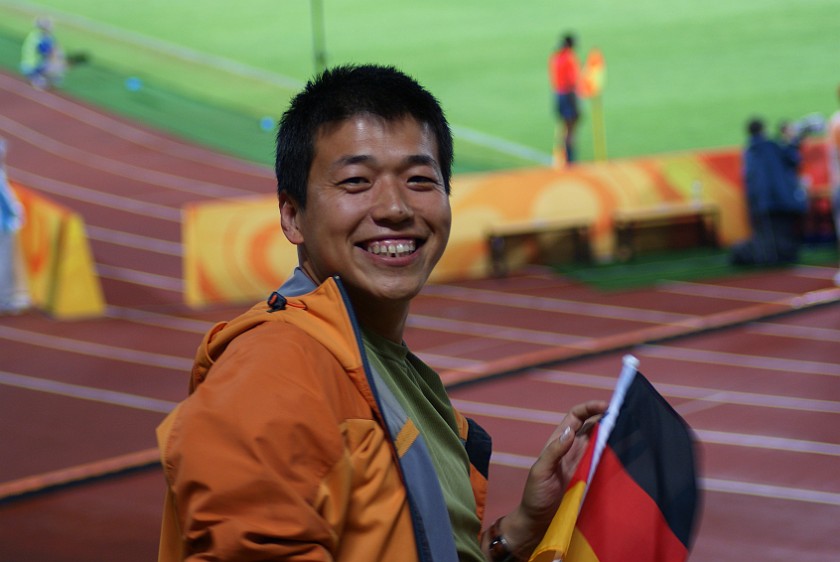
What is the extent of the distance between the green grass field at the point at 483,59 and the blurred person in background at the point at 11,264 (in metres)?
6.31

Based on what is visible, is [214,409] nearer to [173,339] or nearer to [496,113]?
[173,339]

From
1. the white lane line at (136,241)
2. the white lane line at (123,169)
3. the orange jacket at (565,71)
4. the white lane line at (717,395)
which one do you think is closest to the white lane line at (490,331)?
the white lane line at (717,395)

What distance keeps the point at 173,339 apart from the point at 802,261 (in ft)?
17.8

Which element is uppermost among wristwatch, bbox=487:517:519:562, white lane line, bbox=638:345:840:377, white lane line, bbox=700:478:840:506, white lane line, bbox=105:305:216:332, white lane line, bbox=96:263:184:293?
white lane line, bbox=96:263:184:293

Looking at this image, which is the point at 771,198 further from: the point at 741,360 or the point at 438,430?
the point at 438,430

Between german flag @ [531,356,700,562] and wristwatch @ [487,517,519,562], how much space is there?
11 centimetres

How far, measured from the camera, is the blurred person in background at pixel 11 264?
10664 mm

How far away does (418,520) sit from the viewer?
172 cm

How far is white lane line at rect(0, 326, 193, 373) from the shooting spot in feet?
30.1

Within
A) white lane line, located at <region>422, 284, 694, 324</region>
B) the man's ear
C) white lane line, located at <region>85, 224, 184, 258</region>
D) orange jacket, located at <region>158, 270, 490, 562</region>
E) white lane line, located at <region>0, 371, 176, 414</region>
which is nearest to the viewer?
orange jacket, located at <region>158, 270, 490, 562</region>

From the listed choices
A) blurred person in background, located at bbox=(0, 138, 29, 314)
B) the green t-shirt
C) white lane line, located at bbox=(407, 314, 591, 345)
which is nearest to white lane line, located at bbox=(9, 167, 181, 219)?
blurred person in background, located at bbox=(0, 138, 29, 314)

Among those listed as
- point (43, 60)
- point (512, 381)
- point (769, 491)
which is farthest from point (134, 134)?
point (769, 491)

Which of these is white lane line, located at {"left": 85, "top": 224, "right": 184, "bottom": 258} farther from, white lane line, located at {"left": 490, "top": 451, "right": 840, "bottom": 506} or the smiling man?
the smiling man

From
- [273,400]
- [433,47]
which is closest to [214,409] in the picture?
[273,400]
